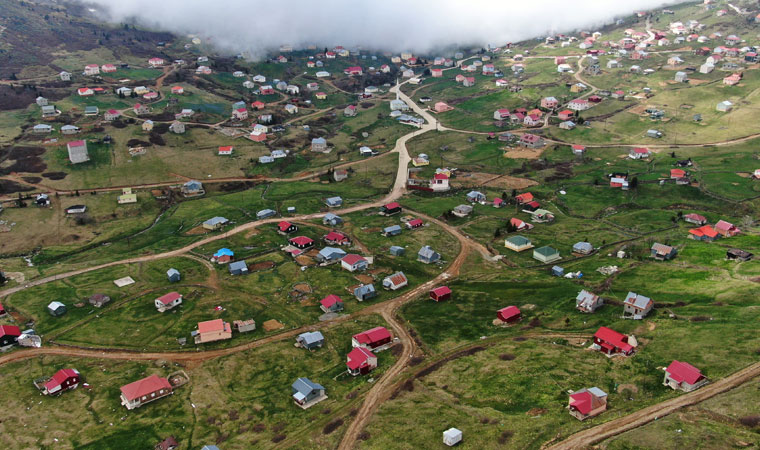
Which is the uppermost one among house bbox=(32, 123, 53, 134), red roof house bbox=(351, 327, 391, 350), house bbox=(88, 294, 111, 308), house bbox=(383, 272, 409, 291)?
red roof house bbox=(351, 327, 391, 350)

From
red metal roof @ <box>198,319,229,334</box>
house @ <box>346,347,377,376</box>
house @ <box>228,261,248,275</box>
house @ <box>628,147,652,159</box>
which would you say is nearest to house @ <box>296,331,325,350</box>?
house @ <box>346,347,377,376</box>

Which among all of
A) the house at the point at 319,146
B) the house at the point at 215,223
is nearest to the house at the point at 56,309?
the house at the point at 215,223

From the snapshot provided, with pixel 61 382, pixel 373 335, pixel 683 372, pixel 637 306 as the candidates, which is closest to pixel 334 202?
pixel 373 335

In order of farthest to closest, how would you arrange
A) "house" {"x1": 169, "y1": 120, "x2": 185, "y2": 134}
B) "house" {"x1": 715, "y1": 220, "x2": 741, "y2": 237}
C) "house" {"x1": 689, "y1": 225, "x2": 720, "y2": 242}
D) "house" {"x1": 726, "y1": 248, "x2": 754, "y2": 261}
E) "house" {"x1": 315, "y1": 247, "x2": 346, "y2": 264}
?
"house" {"x1": 169, "y1": 120, "x2": 185, "y2": 134} → "house" {"x1": 715, "y1": 220, "x2": 741, "y2": 237} → "house" {"x1": 689, "y1": 225, "x2": 720, "y2": 242} → "house" {"x1": 315, "y1": 247, "x2": 346, "y2": 264} → "house" {"x1": 726, "y1": 248, "x2": 754, "y2": 261}

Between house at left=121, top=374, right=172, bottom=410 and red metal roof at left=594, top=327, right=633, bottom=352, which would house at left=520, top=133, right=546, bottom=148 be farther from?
house at left=121, top=374, right=172, bottom=410

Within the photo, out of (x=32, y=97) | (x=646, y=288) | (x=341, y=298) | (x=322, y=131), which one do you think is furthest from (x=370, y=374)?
(x=32, y=97)

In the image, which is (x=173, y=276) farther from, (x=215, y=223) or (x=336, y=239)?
(x=336, y=239)

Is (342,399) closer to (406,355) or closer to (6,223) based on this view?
(406,355)
